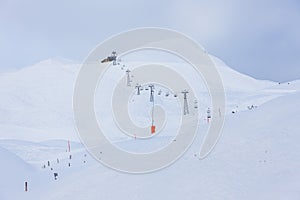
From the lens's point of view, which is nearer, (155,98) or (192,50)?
(155,98)

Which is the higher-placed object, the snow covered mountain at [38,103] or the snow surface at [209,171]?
the snow covered mountain at [38,103]

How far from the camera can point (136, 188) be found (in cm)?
1068

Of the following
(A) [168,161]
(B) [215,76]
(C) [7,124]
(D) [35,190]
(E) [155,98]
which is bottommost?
(D) [35,190]

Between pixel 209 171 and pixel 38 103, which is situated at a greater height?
pixel 38 103

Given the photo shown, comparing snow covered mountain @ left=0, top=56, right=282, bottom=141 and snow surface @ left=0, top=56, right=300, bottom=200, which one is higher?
snow covered mountain @ left=0, top=56, right=282, bottom=141

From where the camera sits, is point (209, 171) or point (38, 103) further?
point (38, 103)

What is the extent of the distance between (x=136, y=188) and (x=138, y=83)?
35.9m

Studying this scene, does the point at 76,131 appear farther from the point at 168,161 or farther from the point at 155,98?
the point at 168,161

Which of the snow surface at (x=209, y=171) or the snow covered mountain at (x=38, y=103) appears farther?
the snow covered mountain at (x=38, y=103)

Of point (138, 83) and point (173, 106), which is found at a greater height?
point (138, 83)

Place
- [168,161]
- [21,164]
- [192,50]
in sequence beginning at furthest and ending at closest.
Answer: [192,50] → [21,164] → [168,161]

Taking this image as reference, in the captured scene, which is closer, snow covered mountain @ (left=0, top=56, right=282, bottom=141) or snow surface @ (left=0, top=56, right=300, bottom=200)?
snow surface @ (left=0, top=56, right=300, bottom=200)

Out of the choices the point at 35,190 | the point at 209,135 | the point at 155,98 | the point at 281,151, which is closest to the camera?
the point at 281,151

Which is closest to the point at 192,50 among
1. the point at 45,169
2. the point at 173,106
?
the point at 173,106
